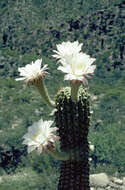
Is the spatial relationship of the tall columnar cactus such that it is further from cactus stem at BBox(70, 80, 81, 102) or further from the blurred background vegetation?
the blurred background vegetation

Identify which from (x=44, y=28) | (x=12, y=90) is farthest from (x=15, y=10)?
(x=12, y=90)

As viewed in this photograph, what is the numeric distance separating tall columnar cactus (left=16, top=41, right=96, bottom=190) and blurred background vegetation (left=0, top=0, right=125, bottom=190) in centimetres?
273

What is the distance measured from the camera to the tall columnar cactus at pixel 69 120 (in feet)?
8.50

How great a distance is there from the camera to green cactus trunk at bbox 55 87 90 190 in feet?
10.2

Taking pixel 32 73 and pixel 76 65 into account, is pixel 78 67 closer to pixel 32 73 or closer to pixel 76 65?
pixel 76 65

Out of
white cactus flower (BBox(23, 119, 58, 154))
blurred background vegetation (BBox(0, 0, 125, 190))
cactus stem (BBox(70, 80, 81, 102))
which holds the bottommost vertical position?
blurred background vegetation (BBox(0, 0, 125, 190))

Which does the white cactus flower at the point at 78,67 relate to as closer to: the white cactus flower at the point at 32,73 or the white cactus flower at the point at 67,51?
the white cactus flower at the point at 67,51

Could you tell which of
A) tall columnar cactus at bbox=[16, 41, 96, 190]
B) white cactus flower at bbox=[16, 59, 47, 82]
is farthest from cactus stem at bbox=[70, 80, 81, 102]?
white cactus flower at bbox=[16, 59, 47, 82]

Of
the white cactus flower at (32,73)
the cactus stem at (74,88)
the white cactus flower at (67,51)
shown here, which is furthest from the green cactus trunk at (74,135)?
the white cactus flower at (67,51)

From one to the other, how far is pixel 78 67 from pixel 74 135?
824 mm

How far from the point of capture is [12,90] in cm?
1291

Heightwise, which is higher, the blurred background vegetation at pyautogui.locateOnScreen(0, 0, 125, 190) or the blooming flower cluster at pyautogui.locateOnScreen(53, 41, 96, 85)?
the blooming flower cluster at pyautogui.locateOnScreen(53, 41, 96, 85)

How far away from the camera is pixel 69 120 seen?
315cm

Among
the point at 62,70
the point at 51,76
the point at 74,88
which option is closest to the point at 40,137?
the point at 74,88
